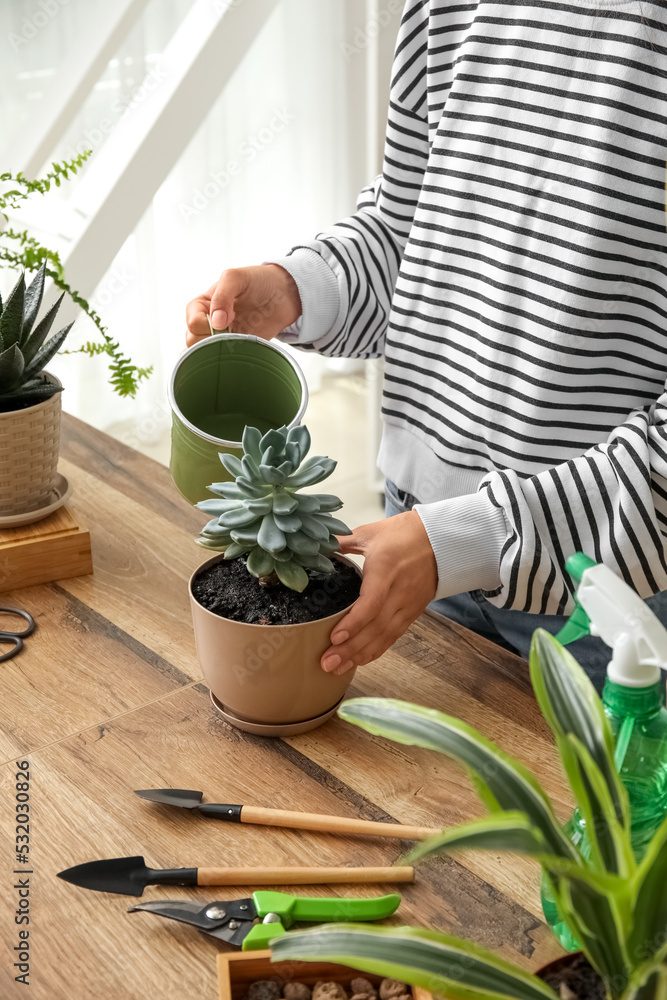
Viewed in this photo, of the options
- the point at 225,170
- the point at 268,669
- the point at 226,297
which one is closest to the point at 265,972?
the point at 268,669

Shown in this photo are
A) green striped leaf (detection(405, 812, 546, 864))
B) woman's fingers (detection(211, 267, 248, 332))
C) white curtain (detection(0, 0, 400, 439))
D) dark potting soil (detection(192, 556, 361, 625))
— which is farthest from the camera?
white curtain (detection(0, 0, 400, 439))

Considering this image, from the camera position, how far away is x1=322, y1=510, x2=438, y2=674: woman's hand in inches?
31.2

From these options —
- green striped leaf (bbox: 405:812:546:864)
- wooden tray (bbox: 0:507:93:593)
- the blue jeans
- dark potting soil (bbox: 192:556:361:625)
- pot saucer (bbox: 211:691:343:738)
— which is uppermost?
green striped leaf (bbox: 405:812:546:864)

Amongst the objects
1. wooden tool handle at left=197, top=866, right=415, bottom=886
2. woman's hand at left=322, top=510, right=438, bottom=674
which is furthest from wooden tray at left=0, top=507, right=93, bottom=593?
wooden tool handle at left=197, top=866, right=415, bottom=886

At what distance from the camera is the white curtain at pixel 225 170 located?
2793 millimetres

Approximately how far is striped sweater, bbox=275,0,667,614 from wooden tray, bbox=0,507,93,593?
370 millimetres

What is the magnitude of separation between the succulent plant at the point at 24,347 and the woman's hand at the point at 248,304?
0.15 meters

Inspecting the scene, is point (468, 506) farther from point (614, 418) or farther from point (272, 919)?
point (272, 919)

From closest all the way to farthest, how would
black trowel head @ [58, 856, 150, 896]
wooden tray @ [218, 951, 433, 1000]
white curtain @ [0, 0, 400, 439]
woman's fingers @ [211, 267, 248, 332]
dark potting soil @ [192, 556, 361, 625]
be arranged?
wooden tray @ [218, 951, 433, 1000] → black trowel head @ [58, 856, 150, 896] → dark potting soil @ [192, 556, 361, 625] → woman's fingers @ [211, 267, 248, 332] → white curtain @ [0, 0, 400, 439]

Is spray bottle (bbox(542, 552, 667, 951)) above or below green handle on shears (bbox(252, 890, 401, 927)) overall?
above

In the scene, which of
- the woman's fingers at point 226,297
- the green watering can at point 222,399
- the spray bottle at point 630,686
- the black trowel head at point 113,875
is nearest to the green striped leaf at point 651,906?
the spray bottle at point 630,686

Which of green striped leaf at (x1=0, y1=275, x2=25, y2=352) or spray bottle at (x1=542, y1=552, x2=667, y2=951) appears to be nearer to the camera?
spray bottle at (x1=542, y1=552, x2=667, y2=951)

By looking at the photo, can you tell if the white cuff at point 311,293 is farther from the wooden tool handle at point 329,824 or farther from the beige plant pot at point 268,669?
the wooden tool handle at point 329,824

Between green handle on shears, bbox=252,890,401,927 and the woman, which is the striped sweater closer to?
the woman
